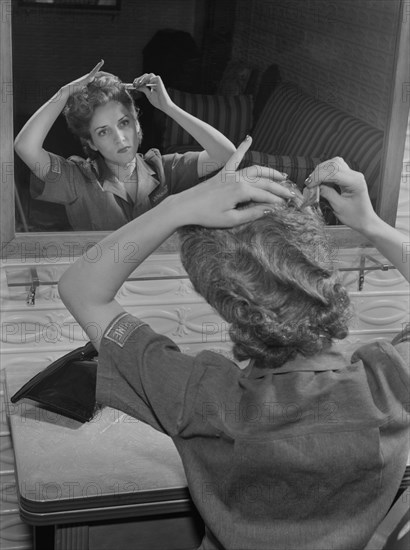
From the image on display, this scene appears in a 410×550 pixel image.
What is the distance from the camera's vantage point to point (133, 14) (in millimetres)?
1898

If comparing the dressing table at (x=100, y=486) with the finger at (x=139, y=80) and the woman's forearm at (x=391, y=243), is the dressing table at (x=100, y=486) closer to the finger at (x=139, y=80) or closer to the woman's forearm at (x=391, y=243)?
the woman's forearm at (x=391, y=243)

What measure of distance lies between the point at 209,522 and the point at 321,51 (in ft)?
4.02

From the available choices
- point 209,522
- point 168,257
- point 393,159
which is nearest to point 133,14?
point 168,257

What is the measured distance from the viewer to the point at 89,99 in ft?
6.26

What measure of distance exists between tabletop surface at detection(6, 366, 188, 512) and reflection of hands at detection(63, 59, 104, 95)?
721 mm

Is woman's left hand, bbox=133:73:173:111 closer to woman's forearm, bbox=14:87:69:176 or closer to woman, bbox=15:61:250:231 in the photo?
woman, bbox=15:61:250:231

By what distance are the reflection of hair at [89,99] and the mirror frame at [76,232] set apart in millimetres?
141

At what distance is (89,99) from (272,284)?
87 centimetres

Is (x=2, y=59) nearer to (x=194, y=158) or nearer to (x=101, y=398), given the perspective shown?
(x=194, y=158)

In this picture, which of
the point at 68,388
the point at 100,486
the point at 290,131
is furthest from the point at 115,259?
the point at 290,131

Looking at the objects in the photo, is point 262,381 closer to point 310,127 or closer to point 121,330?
point 121,330

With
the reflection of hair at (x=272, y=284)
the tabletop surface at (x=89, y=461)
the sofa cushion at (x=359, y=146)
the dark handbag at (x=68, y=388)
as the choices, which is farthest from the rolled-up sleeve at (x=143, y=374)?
the sofa cushion at (x=359, y=146)

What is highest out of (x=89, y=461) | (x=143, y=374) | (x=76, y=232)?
(x=143, y=374)

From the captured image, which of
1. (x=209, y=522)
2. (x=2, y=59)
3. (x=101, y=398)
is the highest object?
(x=2, y=59)
